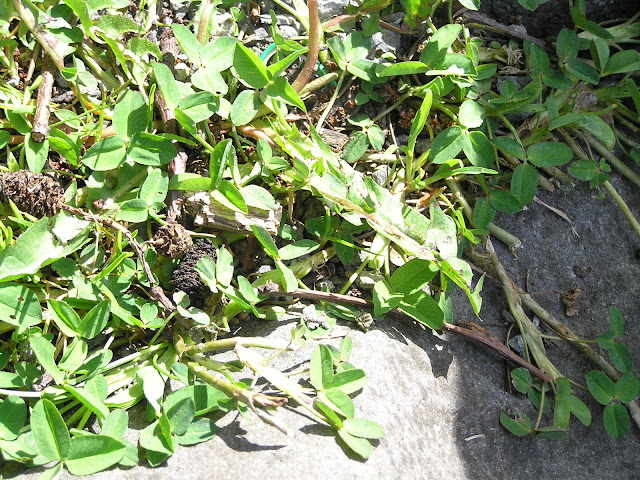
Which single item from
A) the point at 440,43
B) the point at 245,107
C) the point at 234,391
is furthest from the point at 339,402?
the point at 440,43

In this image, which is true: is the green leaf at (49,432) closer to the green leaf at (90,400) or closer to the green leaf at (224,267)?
the green leaf at (90,400)

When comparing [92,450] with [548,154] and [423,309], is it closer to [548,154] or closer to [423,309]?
[423,309]

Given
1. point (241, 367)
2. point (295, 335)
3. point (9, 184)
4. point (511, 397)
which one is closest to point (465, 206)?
point (511, 397)

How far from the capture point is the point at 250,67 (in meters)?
1.55

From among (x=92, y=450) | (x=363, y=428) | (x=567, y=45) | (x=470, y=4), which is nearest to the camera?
(x=92, y=450)

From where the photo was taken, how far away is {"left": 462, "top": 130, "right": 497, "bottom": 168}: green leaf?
5.65 feet

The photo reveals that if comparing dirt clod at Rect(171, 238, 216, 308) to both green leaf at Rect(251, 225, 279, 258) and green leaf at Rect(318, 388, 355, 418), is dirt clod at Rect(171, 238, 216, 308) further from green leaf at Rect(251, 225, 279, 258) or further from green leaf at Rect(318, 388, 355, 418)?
green leaf at Rect(318, 388, 355, 418)

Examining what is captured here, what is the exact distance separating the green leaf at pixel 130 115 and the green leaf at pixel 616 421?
57.2 inches

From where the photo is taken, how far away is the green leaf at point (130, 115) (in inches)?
60.6

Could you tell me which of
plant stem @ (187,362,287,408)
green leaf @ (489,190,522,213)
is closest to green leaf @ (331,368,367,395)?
plant stem @ (187,362,287,408)

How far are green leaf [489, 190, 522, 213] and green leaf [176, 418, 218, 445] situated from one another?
0.99m

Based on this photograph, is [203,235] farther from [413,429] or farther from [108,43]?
[413,429]

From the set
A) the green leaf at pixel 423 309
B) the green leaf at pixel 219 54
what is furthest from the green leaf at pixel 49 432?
the green leaf at pixel 219 54

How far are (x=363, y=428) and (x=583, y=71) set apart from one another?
1294 mm
